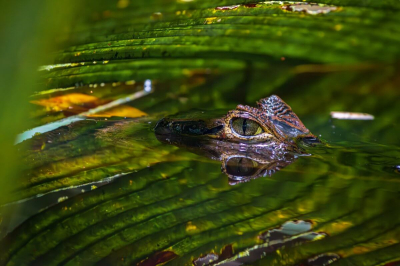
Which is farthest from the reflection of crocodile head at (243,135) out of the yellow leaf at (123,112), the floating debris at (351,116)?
the floating debris at (351,116)

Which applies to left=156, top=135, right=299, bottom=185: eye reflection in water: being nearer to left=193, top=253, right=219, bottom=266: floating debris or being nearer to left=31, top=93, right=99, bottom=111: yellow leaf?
left=193, top=253, right=219, bottom=266: floating debris

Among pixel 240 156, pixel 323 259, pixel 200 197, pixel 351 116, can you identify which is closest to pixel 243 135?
pixel 240 156

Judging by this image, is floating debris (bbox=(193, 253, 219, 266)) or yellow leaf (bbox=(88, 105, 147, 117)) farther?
yellow leaf (bbox=(88, 105, 147, 117))

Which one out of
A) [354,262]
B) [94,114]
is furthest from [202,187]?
[94,114]

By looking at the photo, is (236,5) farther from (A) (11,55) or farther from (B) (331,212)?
(A) (11,55)

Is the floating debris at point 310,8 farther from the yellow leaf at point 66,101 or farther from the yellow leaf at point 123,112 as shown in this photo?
the yellow leaf at point 66,101

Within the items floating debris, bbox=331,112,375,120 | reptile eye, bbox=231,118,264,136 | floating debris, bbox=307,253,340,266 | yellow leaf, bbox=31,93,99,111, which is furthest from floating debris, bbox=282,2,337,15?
floating debris, bbox=307,253,340,266

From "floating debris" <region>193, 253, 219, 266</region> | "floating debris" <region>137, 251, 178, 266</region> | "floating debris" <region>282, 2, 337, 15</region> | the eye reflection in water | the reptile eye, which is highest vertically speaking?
"floating debris" <region>282, 2, 337, 15</region>
